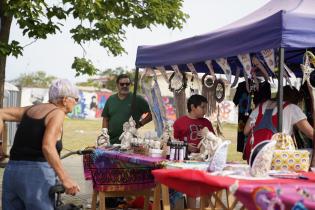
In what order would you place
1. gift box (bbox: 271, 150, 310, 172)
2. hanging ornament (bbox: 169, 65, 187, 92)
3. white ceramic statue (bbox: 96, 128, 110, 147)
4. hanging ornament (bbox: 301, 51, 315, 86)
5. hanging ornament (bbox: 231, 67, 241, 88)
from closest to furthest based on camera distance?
gift box (bbox: 271, 150, 310, 172), hanging ornament (bbox: 301, 51, 315, 86), white ceramic statue (bbox: 96, 128, 110, 147), hanging ornament (bbox: 231, 67, 241, 88), hanging ornament (bbox: 169, 65, 187, 92)

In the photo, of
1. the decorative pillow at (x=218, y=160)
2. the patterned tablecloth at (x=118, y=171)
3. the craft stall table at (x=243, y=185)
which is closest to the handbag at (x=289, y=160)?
the craft stall table at (x=243, y=185)

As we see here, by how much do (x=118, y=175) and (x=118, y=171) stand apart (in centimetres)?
4

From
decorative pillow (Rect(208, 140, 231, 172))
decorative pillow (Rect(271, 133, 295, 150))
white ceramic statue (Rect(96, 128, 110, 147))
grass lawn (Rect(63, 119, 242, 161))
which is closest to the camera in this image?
decorative pillow (Rect(208, 140, 231, 172))

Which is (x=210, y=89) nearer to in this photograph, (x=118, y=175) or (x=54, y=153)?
(x=118, y=175)

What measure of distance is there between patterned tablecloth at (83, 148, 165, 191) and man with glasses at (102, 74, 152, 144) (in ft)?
3.95

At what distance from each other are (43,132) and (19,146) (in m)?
0.22

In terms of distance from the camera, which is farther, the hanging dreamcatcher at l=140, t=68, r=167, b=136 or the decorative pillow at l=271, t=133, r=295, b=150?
the hanging dreamcatcher at l=140, t=68, r=167, b=136

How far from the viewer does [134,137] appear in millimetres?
6973

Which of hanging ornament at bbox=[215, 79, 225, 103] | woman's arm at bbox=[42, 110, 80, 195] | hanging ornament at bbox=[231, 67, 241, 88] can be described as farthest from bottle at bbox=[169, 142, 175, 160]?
hanging ornament at bbox=[215, 79, 225, 103]

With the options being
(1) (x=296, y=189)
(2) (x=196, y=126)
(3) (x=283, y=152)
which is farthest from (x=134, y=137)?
(1) (x=296, y=189)

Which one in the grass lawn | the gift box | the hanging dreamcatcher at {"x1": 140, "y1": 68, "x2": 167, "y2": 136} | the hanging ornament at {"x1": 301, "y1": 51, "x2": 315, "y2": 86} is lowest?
the grass lawn

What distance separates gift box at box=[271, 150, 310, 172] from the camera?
4.48 m

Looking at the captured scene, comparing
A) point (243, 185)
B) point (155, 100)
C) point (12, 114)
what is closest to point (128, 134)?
point (155, 100)

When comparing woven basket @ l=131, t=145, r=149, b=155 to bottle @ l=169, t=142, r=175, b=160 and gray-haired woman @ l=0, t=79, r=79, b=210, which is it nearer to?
bottle @ l=169, t=142, r=175, b=160
